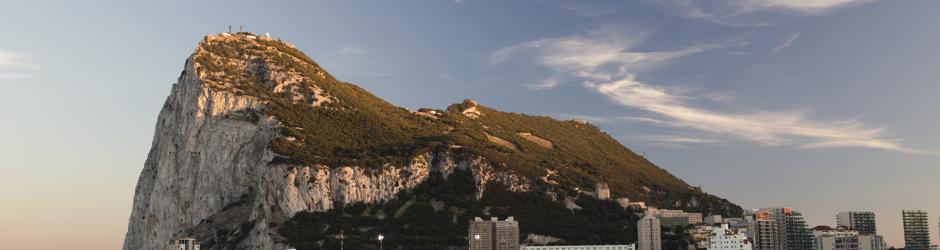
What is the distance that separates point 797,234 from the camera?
18388 centimetres

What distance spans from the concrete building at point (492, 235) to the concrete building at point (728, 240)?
33.0 metres

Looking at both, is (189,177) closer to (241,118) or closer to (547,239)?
(241,118)

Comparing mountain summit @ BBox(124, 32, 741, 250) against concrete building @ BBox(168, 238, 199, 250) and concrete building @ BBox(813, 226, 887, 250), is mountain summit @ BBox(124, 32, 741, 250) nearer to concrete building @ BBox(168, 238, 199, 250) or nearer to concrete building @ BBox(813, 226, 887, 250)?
concrete building @ BBox(168, 238, 199, 250)

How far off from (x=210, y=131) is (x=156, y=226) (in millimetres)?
20263

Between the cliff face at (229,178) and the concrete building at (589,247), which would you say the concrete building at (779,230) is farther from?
the cliff face at (229,178)

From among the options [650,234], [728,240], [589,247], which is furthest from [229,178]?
[728,240]

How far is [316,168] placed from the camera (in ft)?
543

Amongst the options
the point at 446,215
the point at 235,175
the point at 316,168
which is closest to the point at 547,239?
the point at 446,215

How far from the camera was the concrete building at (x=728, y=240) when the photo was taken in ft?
505

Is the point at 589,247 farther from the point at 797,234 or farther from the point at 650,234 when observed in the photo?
the point at 797,234

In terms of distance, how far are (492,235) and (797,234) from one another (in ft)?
212

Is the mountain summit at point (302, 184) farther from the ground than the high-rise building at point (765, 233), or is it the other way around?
the mountain summit at point (302, 184)

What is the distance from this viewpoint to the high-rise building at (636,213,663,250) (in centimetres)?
16925

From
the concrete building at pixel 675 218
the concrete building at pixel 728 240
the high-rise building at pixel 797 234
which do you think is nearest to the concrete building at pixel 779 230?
the high-rise building at pixel 797 234
